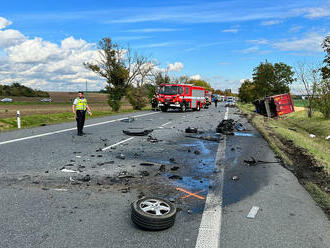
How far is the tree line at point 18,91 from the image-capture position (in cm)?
11331

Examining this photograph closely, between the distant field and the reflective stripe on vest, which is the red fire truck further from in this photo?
the reflective stripe on vest

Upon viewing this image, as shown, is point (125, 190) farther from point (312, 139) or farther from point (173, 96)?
point (173, 96)

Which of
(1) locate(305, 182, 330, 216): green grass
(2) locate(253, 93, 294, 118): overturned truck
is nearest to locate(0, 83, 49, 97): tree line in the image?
(2) locate(253, 93, 294, 118): overturned truck

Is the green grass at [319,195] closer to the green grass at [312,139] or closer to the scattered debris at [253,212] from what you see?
the scattered debris at [253,212]

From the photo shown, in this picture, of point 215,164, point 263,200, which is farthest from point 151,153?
point 263,200

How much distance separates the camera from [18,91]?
378 feet

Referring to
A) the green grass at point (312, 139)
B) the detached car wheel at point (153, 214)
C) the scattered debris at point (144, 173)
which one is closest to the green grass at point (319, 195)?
the green grass at point (312, 139)

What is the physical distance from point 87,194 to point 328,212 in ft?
11.9

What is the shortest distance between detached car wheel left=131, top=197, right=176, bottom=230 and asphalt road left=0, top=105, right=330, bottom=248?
0.09 m

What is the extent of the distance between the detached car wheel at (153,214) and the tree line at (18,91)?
124 m

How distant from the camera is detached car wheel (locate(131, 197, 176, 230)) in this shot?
11.7ft

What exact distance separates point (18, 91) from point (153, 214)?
4937 inches

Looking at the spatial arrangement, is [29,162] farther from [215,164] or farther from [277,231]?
[277,231]

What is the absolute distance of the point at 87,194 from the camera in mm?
4848
